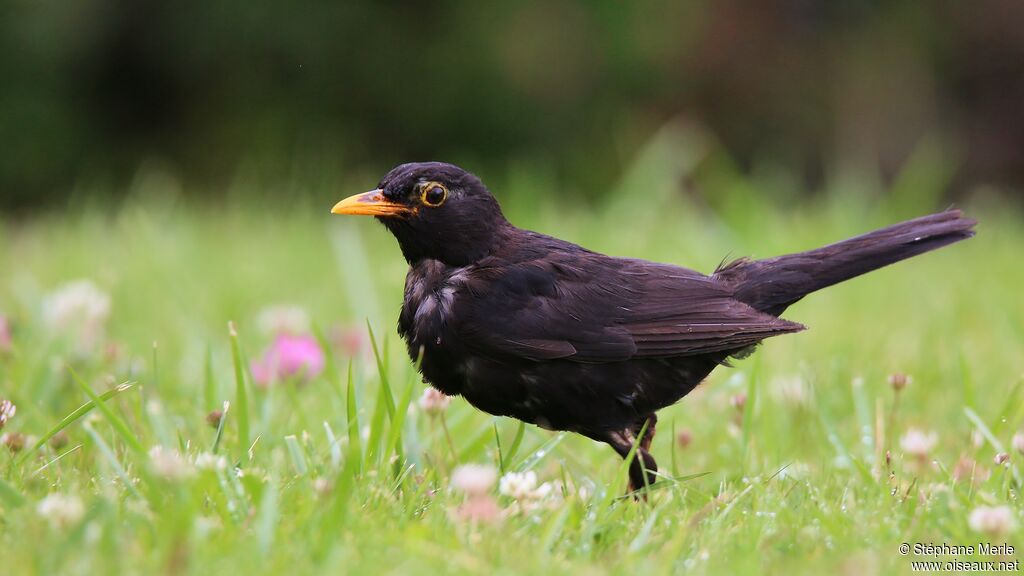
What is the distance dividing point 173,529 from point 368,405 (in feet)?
6.19

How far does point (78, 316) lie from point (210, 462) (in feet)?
7.79

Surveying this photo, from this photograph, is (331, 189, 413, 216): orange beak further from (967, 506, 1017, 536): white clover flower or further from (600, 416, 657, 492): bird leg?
(967, 506, 1017, 536): white clover flower

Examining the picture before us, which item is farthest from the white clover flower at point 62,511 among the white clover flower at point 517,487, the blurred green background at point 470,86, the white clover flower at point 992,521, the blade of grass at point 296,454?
the blurred green background at point 470,86

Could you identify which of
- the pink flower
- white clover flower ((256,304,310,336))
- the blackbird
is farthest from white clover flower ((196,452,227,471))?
white clover flower ((256,304,310,336))

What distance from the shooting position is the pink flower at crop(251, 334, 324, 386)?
4.35 m

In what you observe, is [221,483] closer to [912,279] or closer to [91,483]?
[91,483]

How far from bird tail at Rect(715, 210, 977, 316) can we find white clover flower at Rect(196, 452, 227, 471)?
181 cm

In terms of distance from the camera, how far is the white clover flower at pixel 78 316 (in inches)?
187

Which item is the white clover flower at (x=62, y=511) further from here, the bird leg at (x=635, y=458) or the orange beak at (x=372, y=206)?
the bird leg at (x=635, y=458)

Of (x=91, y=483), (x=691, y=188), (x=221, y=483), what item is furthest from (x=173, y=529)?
(x=691, y=188)

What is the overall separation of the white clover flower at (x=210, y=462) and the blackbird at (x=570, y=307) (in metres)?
0.81

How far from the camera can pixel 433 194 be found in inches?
152
